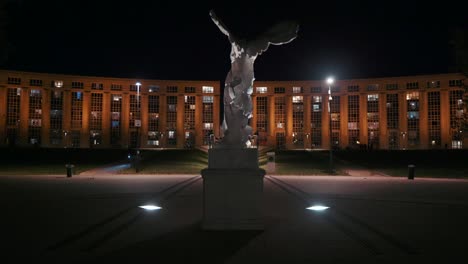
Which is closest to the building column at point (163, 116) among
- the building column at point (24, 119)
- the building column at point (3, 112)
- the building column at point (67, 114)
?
the building column at point (67, 114)

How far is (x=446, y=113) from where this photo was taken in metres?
79.1

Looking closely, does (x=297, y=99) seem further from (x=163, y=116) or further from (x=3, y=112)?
(x=3, y=112)

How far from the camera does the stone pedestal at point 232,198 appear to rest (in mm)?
9180

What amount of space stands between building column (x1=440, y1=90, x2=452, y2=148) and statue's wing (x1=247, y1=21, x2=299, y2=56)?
78.1 meters

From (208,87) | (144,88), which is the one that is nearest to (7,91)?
(144,88)

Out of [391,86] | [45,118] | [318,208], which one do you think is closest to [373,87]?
[391,86]

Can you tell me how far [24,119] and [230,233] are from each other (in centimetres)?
8055

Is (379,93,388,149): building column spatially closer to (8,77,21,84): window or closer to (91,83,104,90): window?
(91,83,104,90): window

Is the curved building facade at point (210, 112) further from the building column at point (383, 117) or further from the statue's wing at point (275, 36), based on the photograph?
the statue's wing at point (275, 36)

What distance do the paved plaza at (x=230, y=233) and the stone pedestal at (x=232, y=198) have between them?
0.31m

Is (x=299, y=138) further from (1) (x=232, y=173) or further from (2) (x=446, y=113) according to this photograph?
(1) (x=232, y=173)

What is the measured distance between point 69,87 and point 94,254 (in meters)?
80.9

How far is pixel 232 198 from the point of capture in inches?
361

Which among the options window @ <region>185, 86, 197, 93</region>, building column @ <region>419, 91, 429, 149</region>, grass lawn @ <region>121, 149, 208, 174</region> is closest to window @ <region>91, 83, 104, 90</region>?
window @ <region>185, 86, 197, 93</region>
